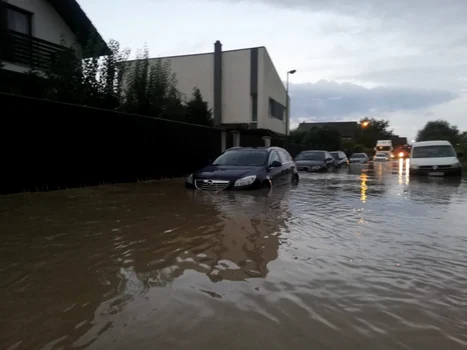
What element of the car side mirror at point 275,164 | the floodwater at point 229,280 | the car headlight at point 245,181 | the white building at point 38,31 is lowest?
the floodwater at point 229,280

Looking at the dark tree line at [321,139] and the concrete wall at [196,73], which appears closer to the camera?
the concrete wall at [196,73]

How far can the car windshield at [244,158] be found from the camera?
10516 mm

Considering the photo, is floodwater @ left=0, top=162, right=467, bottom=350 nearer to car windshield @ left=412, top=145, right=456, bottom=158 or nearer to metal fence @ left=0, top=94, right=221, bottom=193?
metal fence @ left=0, top=94, right=221, bottom=193

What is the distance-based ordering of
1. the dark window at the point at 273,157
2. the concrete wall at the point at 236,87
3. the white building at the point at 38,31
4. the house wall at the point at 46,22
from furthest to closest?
1. the concrete wall at the point at 236,87
2. the house wall at the point at 46,22
3. the white building at the point at 38,31
4. the dark window at the point at 273,157

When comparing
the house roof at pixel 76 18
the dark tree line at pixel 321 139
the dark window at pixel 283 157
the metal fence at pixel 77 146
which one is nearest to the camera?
the metal fence at pixel 77 146

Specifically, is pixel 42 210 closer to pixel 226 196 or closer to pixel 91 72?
pixel 226 196

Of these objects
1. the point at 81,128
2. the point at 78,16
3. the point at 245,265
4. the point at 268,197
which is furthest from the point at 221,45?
the point at 245,265

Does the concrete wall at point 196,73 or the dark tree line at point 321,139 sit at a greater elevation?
the concrete wall at point 196,73

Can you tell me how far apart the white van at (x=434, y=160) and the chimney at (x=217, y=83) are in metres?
13.7

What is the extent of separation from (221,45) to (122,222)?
2282cm

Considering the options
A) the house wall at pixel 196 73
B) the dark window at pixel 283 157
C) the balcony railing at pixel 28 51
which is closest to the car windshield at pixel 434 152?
the dark window at pixel 283 157

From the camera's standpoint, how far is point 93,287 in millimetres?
3336

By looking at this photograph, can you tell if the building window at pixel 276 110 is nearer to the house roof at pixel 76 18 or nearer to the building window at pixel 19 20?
the house roof at pixel 76 18

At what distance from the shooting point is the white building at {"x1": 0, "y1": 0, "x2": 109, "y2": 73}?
13164mm
